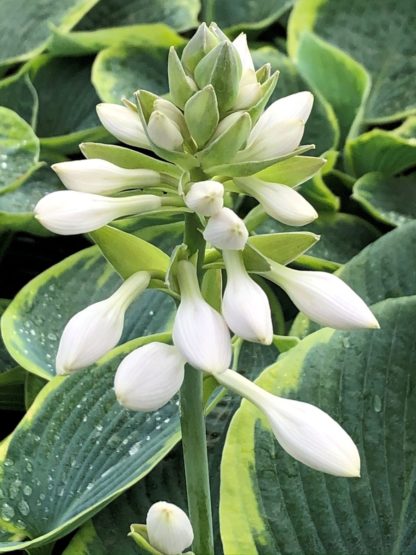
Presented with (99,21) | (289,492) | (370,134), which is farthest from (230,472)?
(99,21)

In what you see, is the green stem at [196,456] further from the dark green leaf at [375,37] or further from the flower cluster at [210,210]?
the dark green leaf at [375,37]

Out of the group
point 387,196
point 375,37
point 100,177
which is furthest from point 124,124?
point 375,37

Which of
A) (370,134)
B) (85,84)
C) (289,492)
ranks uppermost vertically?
(85,84)

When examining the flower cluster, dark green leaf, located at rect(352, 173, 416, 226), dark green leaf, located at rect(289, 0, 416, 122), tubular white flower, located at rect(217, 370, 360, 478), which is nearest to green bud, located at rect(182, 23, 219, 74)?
the flower cluster

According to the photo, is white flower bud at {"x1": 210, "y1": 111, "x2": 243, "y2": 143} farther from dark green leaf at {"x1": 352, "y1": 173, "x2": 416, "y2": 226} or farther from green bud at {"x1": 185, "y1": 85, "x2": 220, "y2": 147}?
dark green leaf at {"x1": 352, "y1": 173, "x2": 416, "y2": 226}

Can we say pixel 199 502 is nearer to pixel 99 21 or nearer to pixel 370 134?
pixel 370 134
